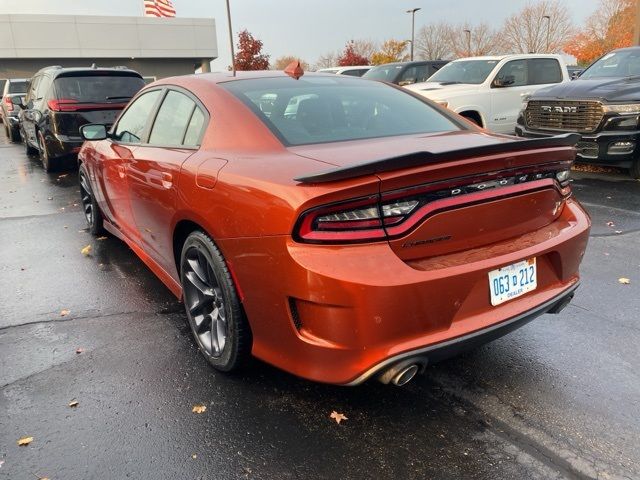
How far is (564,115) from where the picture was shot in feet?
25.0

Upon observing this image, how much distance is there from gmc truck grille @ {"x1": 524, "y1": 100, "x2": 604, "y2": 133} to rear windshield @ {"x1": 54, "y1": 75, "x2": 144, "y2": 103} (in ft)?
22.0

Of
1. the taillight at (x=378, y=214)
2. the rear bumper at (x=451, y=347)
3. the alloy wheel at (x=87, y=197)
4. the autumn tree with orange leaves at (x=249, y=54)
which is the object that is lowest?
the rear bumper at (x=451, y=347)

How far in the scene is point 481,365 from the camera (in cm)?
287

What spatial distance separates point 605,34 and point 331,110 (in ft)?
170

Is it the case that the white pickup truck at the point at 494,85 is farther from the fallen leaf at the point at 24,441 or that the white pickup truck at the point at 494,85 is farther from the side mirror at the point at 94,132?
the fallen leaf at the point at 24,441

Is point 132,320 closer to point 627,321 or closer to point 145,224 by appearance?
point 145,224

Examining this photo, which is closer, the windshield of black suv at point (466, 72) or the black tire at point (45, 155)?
the black tire at point (45, 155)

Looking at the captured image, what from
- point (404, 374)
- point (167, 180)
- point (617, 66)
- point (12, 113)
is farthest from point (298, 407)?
point (12, 113)

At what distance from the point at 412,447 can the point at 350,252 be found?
940 millimetres

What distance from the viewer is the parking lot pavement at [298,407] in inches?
86.0

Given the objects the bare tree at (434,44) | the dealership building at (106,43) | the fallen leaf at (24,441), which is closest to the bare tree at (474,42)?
the bare tree at (434,44)

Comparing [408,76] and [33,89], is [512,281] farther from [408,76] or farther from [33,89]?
[33,89]

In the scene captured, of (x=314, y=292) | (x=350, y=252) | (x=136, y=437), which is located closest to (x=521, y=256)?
(x=350, y=252)

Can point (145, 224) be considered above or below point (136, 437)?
above
